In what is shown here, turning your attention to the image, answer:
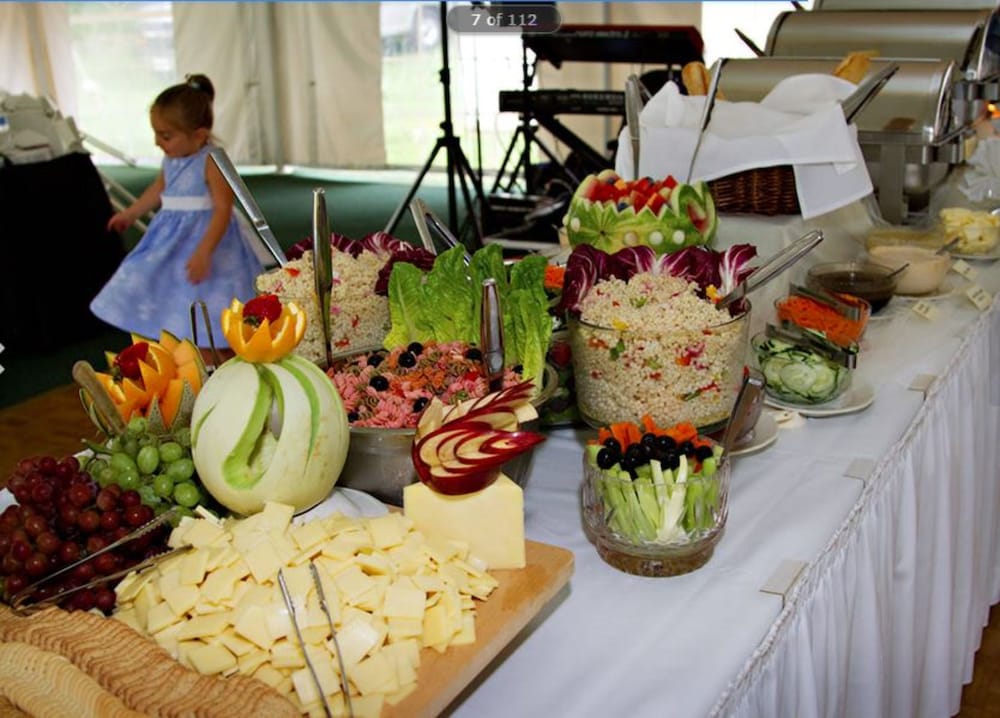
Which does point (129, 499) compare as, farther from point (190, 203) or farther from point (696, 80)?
point (190, 203)

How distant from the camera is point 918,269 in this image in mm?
1700

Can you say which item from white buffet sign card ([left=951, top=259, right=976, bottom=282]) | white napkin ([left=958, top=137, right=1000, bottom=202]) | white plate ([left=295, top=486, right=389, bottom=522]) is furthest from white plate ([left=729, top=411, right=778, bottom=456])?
white napkin ([left=958, top=137, right=1000, bottom=202])

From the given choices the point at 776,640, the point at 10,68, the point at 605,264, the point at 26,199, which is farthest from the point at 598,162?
the point at 10,68

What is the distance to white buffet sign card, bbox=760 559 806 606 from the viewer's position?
837 mm

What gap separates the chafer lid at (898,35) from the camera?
7.42ft

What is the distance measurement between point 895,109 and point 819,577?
1.37 metres

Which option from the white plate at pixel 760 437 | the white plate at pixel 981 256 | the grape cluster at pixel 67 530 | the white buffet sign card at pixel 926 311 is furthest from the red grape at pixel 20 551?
the white plate at pixel 981 256

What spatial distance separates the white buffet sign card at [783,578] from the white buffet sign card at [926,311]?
2.84 ft

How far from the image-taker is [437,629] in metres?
0.67

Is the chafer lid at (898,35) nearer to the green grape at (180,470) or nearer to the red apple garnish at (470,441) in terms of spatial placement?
the red apple garnish at (470,441)

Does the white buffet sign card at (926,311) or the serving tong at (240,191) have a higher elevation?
the serving tong at (240,191)

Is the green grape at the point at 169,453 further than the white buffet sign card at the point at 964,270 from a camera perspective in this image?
No

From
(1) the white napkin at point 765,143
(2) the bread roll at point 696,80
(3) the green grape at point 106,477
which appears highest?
(2) the bread roll at point 696,80

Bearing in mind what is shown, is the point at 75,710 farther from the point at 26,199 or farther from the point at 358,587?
the point at 26,199
